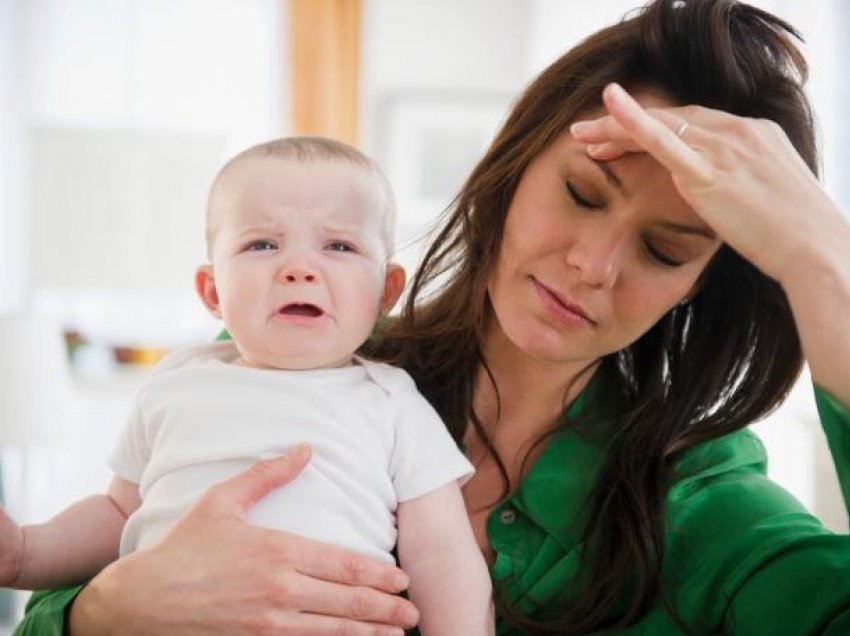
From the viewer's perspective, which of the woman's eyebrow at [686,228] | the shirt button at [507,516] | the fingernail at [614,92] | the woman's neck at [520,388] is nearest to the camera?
the fingernail at [614,92]

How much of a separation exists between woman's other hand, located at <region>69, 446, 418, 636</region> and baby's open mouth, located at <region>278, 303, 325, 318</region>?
0.20 m

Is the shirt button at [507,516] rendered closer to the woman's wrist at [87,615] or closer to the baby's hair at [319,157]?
the baby's hair at [319,157]

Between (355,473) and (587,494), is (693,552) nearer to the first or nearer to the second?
(587,494)

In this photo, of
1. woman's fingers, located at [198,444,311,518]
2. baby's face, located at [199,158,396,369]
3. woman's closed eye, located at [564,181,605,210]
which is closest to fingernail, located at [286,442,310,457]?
woman's fingers, located at [198,444,311,518]

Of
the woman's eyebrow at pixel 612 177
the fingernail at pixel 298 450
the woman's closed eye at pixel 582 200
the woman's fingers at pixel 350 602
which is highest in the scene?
the woman's eyebrow at pixel 612 177

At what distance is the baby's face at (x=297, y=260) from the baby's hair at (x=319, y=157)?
1 cm

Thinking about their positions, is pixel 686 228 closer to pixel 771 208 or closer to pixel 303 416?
pixel 771 208

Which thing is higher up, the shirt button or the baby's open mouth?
the baby's open mouth

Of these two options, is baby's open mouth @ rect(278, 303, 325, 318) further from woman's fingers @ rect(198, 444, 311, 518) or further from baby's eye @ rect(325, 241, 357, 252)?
woman's fingers @ rect(198, 444, 311, 518)

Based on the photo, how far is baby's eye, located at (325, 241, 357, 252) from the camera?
127 cm

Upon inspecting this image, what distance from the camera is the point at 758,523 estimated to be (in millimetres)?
1313

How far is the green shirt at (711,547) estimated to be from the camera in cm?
118

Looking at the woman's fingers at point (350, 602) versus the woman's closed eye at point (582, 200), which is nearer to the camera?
the woman's fingers at point (350, 602)

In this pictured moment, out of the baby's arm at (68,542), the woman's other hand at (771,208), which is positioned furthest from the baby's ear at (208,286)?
the woman's other hand at (771,208)
